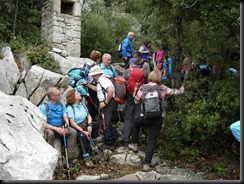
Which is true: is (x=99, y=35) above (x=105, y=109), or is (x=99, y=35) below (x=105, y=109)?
above

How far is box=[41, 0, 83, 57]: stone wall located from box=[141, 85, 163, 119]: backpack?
5625 millimetres

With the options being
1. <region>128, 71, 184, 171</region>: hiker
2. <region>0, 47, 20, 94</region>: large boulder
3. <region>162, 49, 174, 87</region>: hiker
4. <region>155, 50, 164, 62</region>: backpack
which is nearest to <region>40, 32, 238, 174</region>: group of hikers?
<region>128, 71, 184, 171</region>: hiker

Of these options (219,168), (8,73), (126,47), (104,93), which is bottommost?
(219,168)

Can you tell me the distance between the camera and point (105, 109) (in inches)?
305

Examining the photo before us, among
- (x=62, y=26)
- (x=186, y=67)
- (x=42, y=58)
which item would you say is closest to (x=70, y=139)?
(x=186, y=67)

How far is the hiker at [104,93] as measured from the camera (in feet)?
24.9

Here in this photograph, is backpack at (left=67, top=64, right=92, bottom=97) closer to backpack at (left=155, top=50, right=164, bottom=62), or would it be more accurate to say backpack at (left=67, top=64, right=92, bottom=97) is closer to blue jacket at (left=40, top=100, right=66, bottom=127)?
blue jacket at (left=40, top=100, right=66, bottom=127)

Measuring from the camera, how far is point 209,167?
7.46m

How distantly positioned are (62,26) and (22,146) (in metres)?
7.97

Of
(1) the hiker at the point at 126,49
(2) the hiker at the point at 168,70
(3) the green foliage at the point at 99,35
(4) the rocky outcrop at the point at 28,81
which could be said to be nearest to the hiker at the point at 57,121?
(4) the rocky outcrop at the point at 28,81

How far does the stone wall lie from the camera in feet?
40.4

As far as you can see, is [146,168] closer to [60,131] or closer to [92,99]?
[60,131]

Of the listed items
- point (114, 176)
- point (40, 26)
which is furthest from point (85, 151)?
point (40, 26)

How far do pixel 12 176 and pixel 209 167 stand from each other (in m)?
4.28
